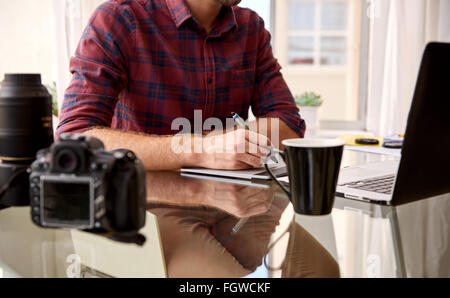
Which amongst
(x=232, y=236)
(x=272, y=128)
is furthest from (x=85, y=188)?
(x=272, y=128)

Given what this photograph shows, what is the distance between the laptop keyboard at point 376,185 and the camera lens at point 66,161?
483 millimetres

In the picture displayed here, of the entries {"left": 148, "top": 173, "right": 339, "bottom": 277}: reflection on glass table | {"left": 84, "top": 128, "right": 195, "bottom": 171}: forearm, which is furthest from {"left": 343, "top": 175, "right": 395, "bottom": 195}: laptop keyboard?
{"left": 84, "top": 128, "right": 195, "bottom": 171}: forearm

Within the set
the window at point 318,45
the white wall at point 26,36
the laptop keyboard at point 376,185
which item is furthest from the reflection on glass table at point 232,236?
the window at point 318,45

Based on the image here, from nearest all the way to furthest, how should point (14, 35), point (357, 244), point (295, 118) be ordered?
point (357, 244) → point (295, 118) → point (14, 35)

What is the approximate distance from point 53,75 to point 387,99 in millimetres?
2050

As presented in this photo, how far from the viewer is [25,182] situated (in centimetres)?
67

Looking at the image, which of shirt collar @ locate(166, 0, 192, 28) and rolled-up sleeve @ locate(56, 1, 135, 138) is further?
shirt collar @ locate(166, 0, 192, 28)

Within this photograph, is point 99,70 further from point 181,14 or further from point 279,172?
point 279,172

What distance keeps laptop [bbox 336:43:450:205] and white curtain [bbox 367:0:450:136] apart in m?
1.77

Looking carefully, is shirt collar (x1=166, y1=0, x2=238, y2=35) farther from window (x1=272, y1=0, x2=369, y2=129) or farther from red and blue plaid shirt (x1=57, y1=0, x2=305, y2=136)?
window (x1=272, y1=0, x2=369, y2=129)

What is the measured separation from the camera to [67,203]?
20.3 inches

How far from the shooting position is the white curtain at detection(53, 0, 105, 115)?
2447 mm
